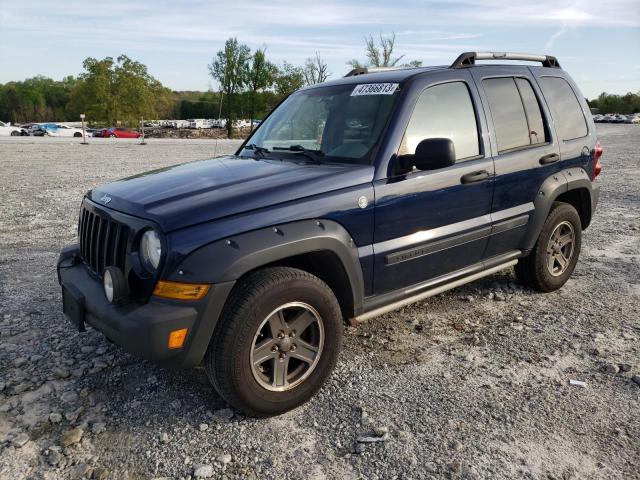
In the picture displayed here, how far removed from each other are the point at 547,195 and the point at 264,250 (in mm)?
2754

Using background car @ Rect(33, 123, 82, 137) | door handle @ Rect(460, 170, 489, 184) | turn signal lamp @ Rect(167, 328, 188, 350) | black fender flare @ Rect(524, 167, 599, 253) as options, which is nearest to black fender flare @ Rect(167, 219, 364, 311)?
turn signal lamp @ Rect(167, 328, 188, 350)

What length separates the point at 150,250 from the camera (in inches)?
109

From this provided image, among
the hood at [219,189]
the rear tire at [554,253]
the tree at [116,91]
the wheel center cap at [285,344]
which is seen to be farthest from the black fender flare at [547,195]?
the tree at [116,91]

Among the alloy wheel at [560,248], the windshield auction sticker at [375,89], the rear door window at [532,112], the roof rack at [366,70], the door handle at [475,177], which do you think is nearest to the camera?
the windshield auction sticker at [375,89]

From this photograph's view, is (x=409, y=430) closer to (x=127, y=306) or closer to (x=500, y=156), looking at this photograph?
(x=127, y=306)

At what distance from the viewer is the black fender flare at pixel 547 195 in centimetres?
436

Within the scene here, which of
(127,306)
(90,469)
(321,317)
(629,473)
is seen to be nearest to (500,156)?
(321,317)

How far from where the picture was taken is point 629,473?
8.25 ft

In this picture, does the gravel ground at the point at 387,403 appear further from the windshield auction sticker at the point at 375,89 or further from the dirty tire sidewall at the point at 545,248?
the windshield auction sticker at the point at 375,89

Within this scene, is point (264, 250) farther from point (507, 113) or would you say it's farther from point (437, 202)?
point (507, 113)

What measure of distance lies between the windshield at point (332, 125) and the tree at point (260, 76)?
4992 centimetres

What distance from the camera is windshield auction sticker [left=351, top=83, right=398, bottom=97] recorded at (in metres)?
3.60

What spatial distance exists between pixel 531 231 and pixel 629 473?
2235 millimetres

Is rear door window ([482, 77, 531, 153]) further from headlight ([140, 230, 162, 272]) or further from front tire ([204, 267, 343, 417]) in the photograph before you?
headlight ([140, 230, 162, 272])
